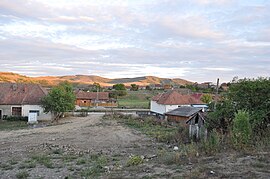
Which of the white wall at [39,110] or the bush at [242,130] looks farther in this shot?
the white wall at [39,110]

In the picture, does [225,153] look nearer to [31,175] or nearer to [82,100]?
[31,175]

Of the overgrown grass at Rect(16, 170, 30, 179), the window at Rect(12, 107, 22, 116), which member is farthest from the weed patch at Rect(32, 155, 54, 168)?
the window at Rect(12, 107, 22, 116)

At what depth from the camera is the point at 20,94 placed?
3831cm

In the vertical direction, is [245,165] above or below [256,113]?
below

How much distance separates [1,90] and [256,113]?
3400cm

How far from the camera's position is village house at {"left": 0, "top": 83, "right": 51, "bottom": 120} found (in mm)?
36250

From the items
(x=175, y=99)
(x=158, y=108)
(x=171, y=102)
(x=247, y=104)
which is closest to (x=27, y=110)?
(x=158, y=108)

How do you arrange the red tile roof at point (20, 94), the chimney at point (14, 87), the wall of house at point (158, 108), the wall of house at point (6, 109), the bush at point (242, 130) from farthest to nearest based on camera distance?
the wall of house at point (158, 108) < the chimney at point (14, 87) < the red tile roof at point (20, 94) < the wall of house at point (6, 109) < the bush at point (242, 130)

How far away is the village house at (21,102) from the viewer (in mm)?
36250

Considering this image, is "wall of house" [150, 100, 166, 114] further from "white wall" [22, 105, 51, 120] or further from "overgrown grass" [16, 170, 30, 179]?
"overgrown grass" [16, 170, 30, 179]

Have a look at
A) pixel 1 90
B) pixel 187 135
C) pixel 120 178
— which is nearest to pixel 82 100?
pixel 1 90

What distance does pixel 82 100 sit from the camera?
68.8 metres

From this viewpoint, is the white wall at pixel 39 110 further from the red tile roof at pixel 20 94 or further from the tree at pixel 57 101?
the tree at pixel 57 101

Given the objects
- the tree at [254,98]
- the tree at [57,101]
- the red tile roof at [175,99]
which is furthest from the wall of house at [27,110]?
the tree at [254,98]
